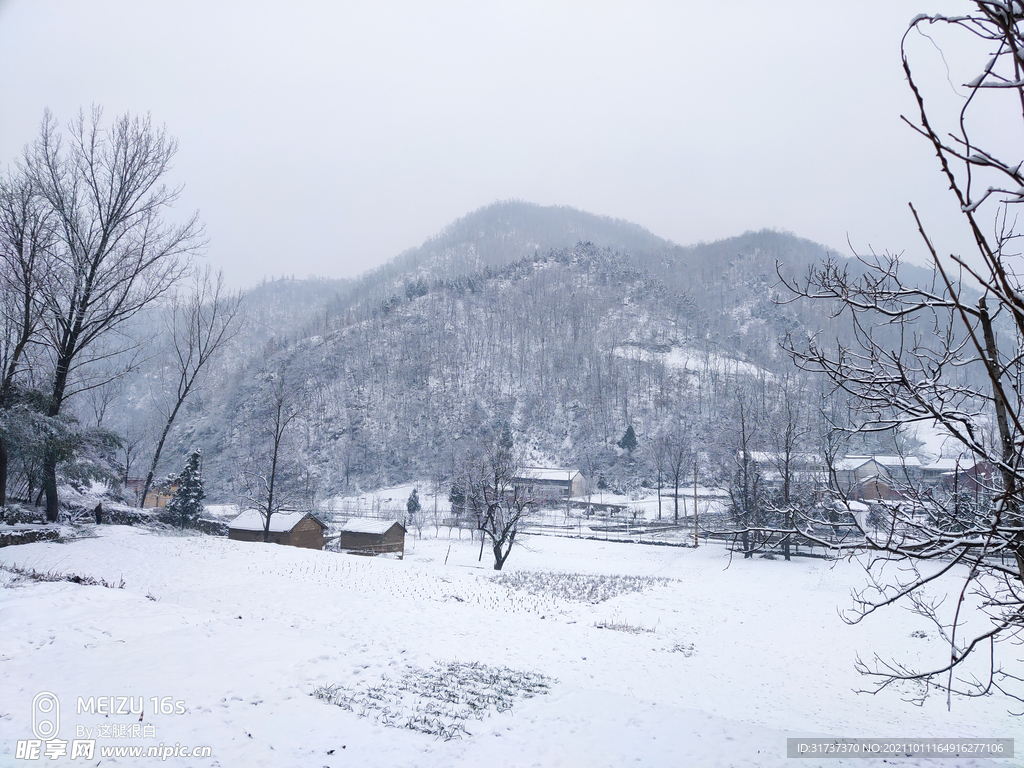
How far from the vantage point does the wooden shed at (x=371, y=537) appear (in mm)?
30500

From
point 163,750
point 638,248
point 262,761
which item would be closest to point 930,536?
point 262,761

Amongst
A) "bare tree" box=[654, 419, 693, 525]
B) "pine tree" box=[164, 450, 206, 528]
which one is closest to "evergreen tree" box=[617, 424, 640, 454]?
"bare tree" box=[654, 419, 693, 525]

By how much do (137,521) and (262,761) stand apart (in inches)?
827

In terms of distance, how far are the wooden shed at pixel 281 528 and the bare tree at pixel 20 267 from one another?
14.1 metres

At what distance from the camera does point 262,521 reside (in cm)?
2792

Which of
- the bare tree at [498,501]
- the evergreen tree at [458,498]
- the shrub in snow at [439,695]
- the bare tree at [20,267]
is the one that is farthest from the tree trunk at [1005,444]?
the evergreen tree at [458,498]

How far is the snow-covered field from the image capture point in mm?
5387

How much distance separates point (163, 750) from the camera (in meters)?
4.68

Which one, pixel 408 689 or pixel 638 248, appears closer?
pixel 408 689

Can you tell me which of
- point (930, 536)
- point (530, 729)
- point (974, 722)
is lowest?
point (974, 722)

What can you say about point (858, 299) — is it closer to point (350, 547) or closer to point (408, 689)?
point (408, 689)

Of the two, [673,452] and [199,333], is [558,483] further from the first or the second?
[199,333]

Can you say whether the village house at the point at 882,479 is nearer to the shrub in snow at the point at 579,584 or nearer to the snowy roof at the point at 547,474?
the shrub in snow at the point at 579,584

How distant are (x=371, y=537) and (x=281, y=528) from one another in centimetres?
510
